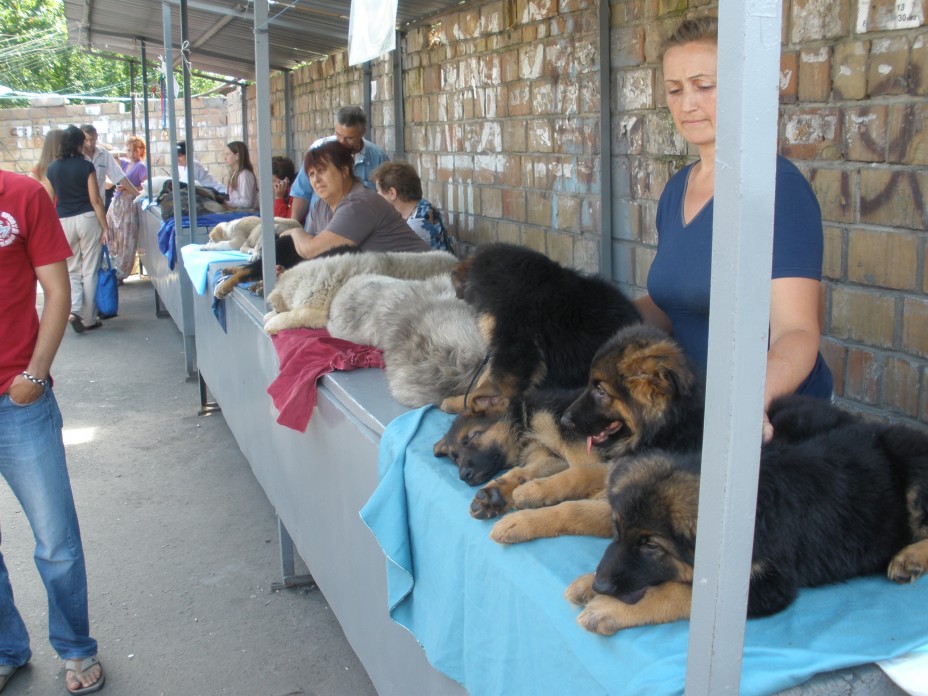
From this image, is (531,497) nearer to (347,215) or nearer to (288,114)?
(347,215)

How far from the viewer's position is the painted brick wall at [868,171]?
349cm

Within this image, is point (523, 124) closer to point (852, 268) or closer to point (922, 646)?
point (852, 268)

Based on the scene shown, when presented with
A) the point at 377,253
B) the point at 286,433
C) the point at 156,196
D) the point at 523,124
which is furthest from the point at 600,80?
the point at 156,196

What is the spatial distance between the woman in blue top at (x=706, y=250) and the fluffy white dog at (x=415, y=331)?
2.31ft

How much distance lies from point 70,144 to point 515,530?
36.2 feet

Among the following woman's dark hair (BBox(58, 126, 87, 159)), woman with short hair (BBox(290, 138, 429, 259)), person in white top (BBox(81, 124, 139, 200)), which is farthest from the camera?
person in white top (BBox(81, 124, 139, 200))

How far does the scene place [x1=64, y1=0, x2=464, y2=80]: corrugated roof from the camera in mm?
8477

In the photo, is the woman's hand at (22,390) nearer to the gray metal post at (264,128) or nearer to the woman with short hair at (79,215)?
the gray metal post at (264,128)

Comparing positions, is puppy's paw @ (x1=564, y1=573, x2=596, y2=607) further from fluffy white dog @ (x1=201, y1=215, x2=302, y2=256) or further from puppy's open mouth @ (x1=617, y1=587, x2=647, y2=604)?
fluffy white dog @ (x1=201, y1=215, x2=302, y2=256)

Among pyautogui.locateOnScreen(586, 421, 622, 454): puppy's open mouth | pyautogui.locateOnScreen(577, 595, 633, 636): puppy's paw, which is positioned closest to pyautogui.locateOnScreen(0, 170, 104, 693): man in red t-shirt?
pyautogui.locateOnScreen(586, 421, 622, 454): puppy's open mouth

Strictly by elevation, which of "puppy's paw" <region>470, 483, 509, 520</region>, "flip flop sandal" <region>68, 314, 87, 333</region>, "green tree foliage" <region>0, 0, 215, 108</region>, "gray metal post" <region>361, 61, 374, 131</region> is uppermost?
"green tree foliage" <region>0, 0, 215, 108</region>

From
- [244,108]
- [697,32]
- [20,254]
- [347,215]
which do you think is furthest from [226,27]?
[697,32]

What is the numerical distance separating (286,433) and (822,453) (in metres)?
3.07

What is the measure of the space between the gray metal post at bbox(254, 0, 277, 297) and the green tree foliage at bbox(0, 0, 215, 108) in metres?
22.4
